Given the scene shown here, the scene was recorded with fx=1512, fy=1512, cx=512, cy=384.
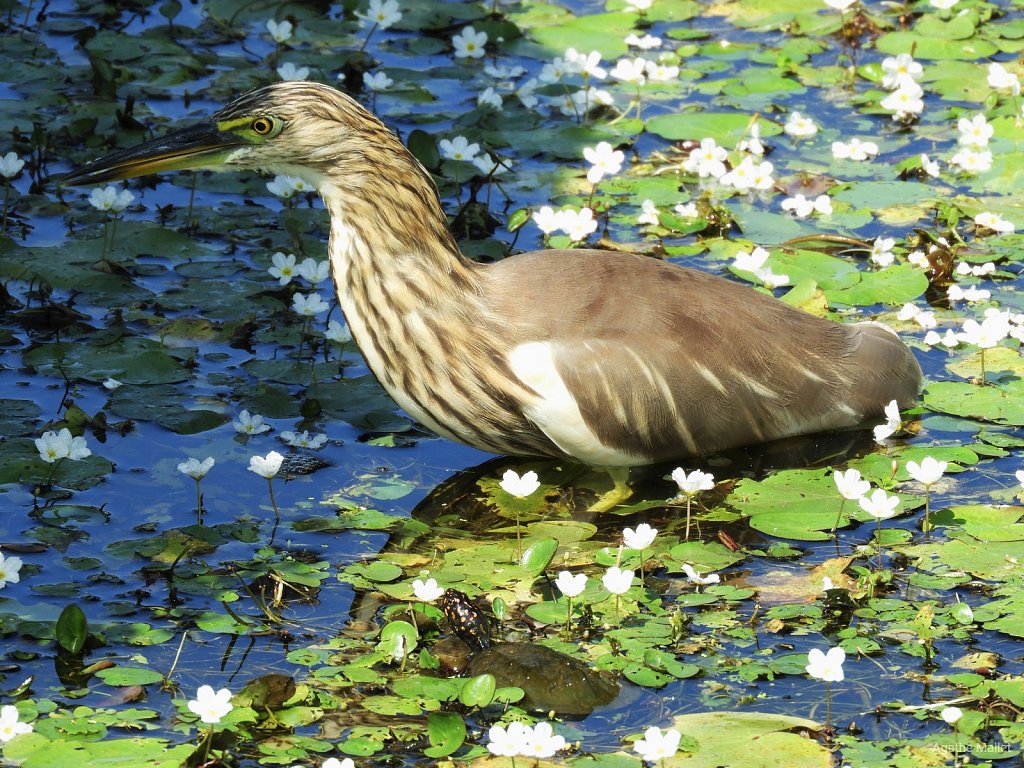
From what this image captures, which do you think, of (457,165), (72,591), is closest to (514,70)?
(457,165)

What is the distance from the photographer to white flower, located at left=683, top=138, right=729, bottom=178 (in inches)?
307

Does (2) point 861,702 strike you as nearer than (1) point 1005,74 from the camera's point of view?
Yes

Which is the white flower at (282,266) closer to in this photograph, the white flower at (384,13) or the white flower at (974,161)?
the white flower at (384,13)

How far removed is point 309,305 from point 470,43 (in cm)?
342

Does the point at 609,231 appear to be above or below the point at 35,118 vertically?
below

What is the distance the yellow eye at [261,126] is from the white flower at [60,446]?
1.29m

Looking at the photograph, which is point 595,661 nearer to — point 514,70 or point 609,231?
point 609,231

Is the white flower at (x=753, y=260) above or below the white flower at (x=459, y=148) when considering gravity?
below

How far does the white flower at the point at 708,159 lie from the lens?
779cm

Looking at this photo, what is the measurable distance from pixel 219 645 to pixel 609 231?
145 inches

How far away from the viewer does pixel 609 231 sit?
7.73 m

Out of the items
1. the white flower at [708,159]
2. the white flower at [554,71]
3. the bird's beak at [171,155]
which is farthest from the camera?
the white flower at [554,71]

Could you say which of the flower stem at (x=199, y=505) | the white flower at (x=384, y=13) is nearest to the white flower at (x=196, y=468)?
the flower stem at (x=199, y=505)

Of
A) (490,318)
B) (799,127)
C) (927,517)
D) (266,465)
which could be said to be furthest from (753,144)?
(266,465)
